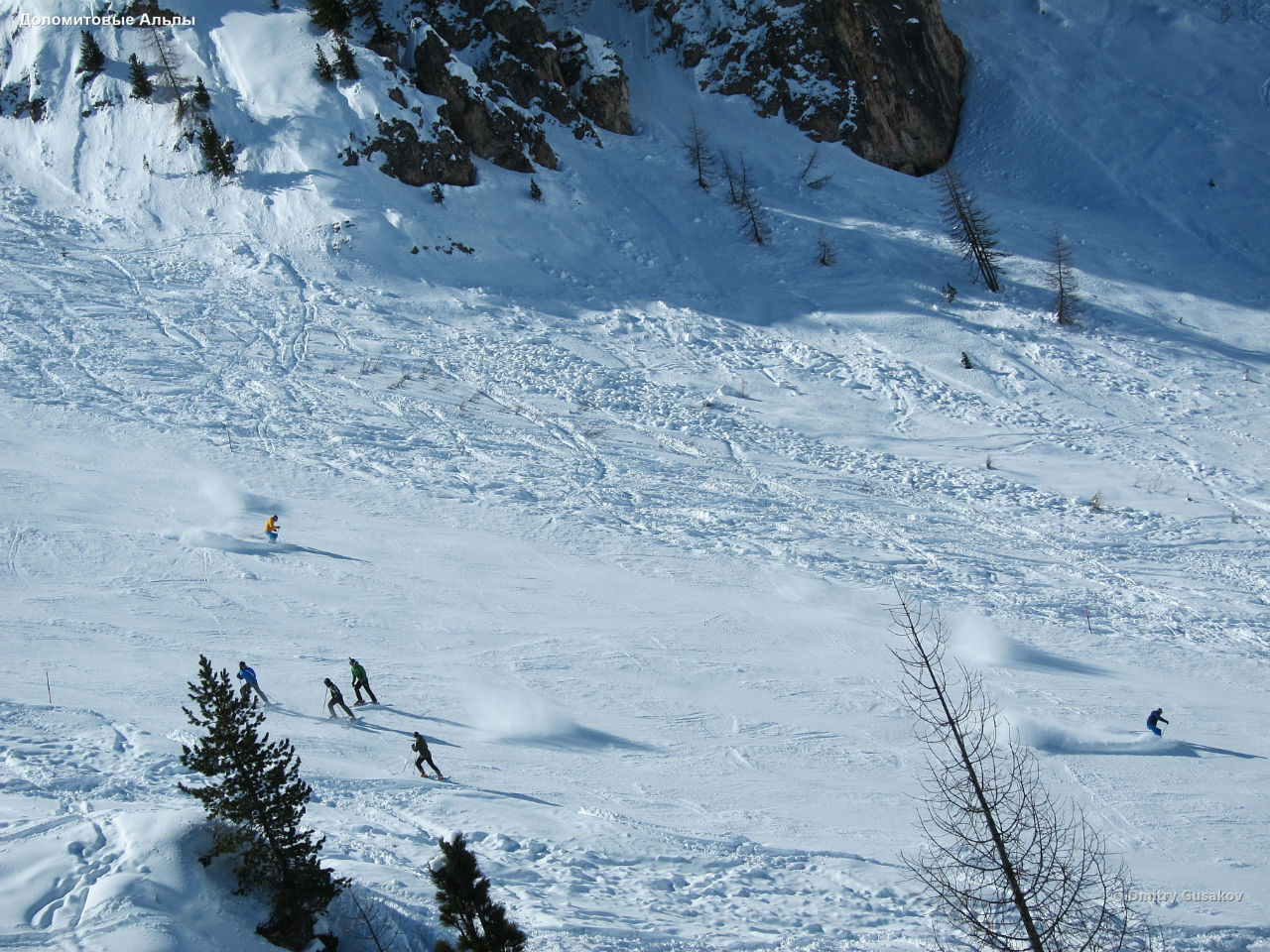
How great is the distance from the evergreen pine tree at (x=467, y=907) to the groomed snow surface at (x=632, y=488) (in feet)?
8.00

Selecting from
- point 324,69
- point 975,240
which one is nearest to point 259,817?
point 975,240

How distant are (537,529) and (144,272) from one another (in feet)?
81.3

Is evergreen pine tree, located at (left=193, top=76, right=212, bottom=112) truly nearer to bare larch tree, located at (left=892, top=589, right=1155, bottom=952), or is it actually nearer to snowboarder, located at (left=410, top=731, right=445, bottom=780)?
snowboarder, located at (left=410, top=731, right=445, bottom=780)

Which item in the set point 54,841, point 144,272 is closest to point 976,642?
point 54,841

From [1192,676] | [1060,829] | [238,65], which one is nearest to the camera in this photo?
[1060,829]

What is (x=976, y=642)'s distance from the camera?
731 inches

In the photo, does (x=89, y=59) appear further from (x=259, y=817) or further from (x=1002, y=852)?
(x=1002, y=852)

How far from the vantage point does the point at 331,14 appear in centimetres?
4278

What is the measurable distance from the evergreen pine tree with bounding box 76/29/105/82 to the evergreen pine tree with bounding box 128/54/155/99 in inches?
80.1

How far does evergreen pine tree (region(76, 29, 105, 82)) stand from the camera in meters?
43.0

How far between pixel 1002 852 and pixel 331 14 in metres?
48.6

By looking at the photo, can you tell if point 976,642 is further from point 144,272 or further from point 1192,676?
point 144,272

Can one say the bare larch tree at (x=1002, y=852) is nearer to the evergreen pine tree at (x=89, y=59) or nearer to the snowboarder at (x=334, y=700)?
the snowboarder at (x=334, y=700)

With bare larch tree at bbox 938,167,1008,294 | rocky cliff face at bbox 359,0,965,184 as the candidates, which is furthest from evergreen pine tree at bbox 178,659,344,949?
rocky cliff face at bbox 359,0,965,184
